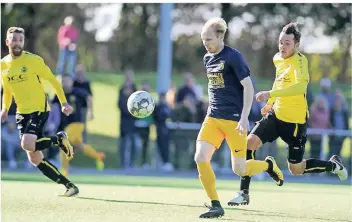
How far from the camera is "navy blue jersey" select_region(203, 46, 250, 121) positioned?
10016 mm

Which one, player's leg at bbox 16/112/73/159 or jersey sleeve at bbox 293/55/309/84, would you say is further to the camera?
player's leg at bbox 16/112/73/159

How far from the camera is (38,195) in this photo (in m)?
12.2

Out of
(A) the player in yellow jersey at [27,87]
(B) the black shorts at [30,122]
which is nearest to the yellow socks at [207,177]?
(A) the player in yellow jersey at [27,87]

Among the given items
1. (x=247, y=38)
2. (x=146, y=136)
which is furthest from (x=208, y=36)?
(x=247, y=38)

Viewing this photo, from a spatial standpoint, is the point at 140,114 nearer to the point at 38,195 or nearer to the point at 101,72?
the point at 38,195

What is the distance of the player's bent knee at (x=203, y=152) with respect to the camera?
32.8 feet

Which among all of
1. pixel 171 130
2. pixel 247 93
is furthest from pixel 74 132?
pixel 247 93

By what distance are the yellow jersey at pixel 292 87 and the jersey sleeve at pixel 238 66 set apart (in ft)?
2.39

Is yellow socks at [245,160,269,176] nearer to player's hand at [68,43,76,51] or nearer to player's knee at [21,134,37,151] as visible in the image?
player's knee at [21,134,37,151]

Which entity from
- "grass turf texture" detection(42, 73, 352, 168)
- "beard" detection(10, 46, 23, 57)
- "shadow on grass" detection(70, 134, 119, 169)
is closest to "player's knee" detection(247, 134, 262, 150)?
"beard" detection(10, 46, 23, 57)

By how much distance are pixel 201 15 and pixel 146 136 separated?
487 inches

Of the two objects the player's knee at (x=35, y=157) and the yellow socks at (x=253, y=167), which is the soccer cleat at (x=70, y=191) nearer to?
the player's knee at (x=35, y=157)

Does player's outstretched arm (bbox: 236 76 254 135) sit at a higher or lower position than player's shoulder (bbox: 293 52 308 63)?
lower

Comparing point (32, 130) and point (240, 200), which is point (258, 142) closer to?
point (240, 200)
